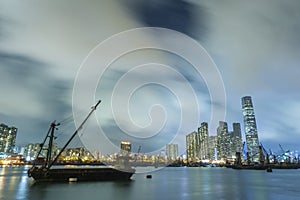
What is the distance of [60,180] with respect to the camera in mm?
58625

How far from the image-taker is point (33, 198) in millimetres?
32875

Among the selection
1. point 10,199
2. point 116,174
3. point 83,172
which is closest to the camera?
point 10,199

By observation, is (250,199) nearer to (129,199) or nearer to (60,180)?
(129,199)

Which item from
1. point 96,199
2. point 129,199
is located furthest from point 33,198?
point 129,199

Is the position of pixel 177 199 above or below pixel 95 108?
below

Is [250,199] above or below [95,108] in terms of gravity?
below

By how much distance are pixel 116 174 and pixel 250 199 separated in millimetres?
43620

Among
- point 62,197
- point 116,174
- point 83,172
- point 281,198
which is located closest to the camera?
point 62,197

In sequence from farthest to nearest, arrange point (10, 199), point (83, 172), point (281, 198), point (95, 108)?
point (95, 108) < point (83, 172) < point (281, 198) < point (10, 199)

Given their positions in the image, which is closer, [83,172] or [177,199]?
[177,199]

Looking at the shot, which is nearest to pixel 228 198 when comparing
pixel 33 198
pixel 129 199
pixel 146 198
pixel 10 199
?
pixel 146 198

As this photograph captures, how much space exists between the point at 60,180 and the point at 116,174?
1680 cm

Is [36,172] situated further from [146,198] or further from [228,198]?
[228,198]

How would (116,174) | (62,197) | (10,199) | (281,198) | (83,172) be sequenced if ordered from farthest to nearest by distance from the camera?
(116,174) < (83,172) < (281,198) < (62,197) < (10,199)
